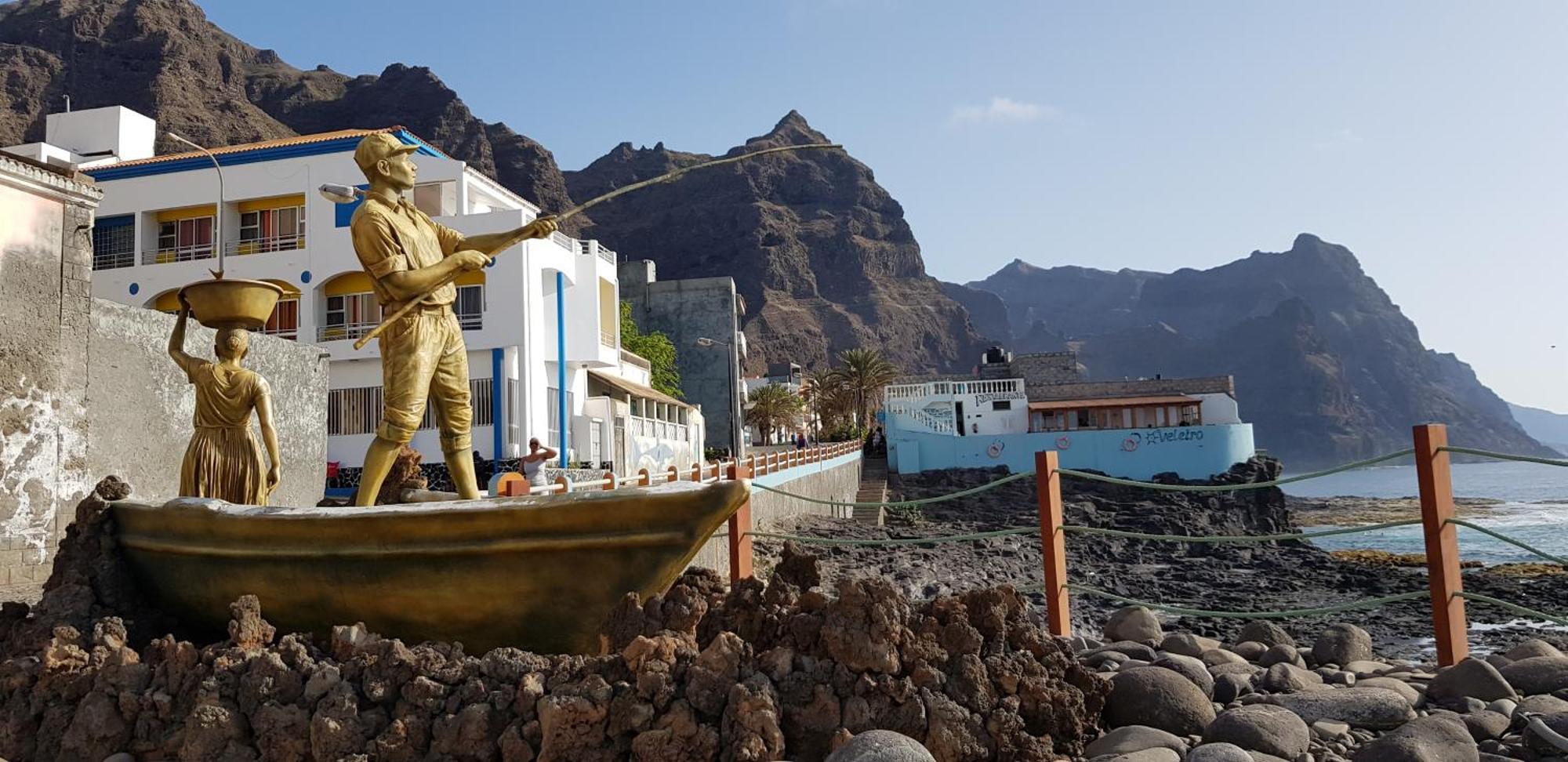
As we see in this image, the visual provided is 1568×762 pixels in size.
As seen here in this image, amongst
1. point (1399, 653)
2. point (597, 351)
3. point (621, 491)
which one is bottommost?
point (1399, 653)

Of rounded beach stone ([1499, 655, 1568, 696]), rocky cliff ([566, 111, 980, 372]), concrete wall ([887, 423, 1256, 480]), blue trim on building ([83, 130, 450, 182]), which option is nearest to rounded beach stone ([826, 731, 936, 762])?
rounded beach stone ([1499, 655, 1568, 696])

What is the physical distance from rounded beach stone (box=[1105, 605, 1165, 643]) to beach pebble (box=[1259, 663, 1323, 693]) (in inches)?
47.5

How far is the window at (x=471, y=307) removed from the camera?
2436 centimetres

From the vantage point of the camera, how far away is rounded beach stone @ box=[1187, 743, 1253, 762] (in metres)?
3.24

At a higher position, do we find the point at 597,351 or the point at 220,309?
the point at 597,351

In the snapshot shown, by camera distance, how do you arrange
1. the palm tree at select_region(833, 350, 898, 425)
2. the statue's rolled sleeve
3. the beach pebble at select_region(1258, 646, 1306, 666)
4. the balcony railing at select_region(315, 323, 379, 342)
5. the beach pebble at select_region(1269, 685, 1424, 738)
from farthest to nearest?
the palm tree at select_region(833, 350, 898, 425) < the balcony railing at select_region(315, 323, 379, 342) < the statue's rolled sleeve < the beach pebble at select_region(1258, 646, 1306, 666) < the beach pebble at select_region(1269, 685, 1424, 738)

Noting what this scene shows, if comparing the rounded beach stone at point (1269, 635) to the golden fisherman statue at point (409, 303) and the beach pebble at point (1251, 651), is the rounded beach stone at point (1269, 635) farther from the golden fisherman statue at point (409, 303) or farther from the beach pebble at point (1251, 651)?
the golden fisherman statue at point (409, 303)

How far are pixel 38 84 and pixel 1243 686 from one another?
3336 inches

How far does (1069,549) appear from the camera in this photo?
27953 millimetres

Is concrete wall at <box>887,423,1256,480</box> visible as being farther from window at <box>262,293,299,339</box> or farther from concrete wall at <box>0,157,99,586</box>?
concrete wall at <box>0,157,99,586</box>

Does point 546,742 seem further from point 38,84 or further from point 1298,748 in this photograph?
point 38,84

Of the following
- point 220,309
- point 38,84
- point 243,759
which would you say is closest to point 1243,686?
point 243,759

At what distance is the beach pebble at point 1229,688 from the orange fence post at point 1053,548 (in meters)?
1.00

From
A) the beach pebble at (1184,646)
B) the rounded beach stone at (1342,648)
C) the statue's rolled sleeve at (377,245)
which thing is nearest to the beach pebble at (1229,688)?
the beach pebble at (1184,646)
